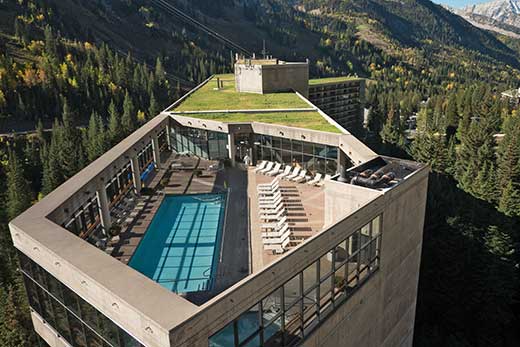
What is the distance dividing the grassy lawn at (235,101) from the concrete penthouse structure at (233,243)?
474 cm

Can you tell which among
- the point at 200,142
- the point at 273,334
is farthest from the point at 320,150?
the point at 273,334

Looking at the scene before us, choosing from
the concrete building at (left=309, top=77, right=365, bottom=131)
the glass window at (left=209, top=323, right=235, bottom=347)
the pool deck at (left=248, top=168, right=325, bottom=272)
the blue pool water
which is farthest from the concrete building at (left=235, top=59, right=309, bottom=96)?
the glass window at (left=209, top=323, right=235, bottom=347)

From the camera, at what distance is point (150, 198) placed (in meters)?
26.6

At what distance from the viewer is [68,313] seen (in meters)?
14.0

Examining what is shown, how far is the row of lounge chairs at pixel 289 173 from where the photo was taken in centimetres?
2723

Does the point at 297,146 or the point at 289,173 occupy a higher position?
the point at 297,146

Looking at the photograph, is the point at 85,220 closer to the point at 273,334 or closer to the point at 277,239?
the point at 277,239

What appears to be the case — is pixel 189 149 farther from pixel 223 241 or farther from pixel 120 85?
pixel 120 85

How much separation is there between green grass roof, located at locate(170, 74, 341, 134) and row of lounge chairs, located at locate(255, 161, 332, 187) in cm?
322

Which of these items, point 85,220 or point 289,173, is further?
point 289,173

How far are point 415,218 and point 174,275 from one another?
41.7 ft

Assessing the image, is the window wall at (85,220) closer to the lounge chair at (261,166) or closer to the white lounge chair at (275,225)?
the white lounge chair at (275,225)

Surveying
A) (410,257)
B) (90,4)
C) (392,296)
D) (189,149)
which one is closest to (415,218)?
(410,257)

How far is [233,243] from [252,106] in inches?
834
